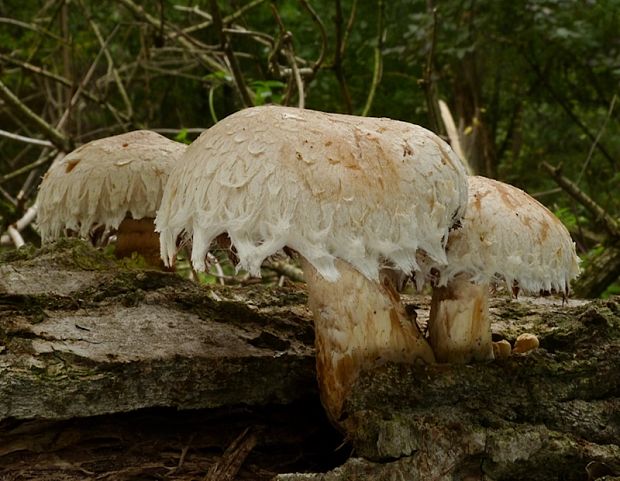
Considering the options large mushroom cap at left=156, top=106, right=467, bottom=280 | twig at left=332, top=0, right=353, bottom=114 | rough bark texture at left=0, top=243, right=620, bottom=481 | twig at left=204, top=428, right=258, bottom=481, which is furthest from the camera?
twig at left=332, top=0, right=353, bottom=114

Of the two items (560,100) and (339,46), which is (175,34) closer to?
(339,46)

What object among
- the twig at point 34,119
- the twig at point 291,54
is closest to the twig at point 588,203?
the twig at point 291,54

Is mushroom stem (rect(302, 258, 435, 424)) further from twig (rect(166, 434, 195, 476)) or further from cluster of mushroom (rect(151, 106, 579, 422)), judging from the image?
twig (rect(166, 434, 195, 476))

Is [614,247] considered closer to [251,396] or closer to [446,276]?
[446,276]

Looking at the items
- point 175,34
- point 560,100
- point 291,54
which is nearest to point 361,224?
point 291,54

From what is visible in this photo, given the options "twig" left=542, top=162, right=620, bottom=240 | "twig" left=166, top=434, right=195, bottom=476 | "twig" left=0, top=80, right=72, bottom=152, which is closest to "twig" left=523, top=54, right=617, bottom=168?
"twig" left=542, top=162, right=620, bottom=240

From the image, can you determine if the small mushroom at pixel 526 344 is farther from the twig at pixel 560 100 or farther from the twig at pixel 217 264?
the twig at pixel 560 100

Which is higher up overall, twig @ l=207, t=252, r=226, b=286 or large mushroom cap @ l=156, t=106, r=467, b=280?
large mushroom cap @ l=156, t=106, r=467, b=280
